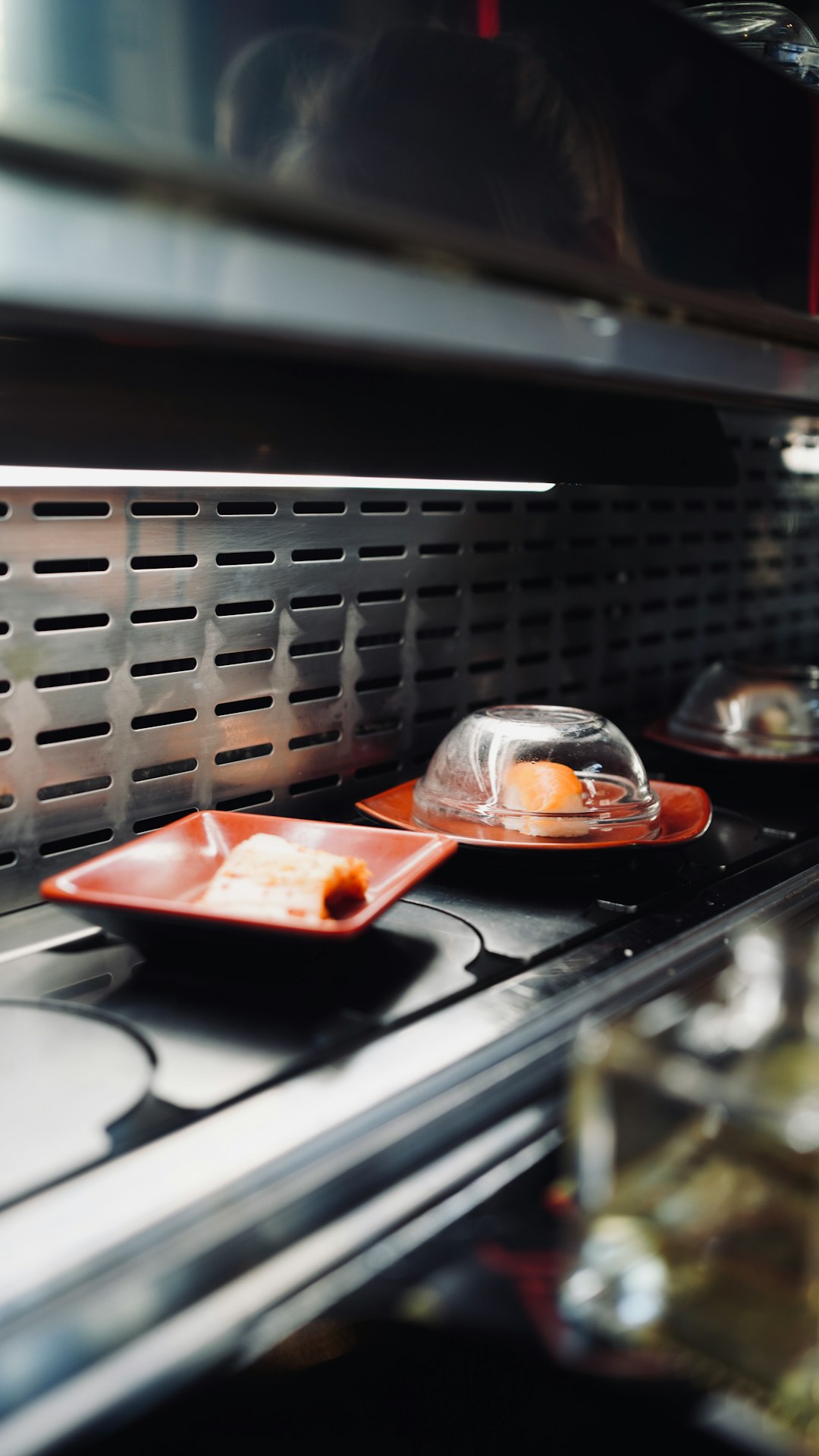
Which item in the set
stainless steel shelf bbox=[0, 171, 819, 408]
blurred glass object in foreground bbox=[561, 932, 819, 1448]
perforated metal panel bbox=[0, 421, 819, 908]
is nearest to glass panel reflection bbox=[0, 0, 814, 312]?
stainless steel shelf bbox=[0, 171, 819, 408]

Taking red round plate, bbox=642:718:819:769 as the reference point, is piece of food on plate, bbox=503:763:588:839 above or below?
above

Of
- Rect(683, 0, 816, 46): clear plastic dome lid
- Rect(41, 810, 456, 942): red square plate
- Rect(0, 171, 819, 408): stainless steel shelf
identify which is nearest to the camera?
Rect(0, 171, 819, 408): stainless steel shelf

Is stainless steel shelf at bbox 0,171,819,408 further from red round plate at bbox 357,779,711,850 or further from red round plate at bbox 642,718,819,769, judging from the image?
red round plate at bbox 642,718,819,769

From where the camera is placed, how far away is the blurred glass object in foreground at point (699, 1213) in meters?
0.76

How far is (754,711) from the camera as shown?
1.87 meters

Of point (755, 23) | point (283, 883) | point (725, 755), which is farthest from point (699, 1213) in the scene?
point (755, 23)

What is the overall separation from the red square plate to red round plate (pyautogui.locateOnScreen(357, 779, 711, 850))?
137mm

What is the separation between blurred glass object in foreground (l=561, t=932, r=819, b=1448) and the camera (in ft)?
2.48

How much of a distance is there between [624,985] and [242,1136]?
43 centimetres

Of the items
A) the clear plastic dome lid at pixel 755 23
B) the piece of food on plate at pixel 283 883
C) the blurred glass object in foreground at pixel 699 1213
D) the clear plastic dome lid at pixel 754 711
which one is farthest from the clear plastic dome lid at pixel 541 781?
the clear plastic dome lid at pixel 755 23

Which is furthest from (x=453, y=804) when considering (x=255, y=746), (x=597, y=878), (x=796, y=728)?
(x=796, y=728)

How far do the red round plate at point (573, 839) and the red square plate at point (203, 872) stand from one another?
0.45ft

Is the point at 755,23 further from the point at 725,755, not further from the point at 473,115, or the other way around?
the point at 725,755

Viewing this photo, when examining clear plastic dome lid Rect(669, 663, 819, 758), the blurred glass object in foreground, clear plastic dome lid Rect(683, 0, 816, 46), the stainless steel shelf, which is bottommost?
the blurred glass object in foreground
